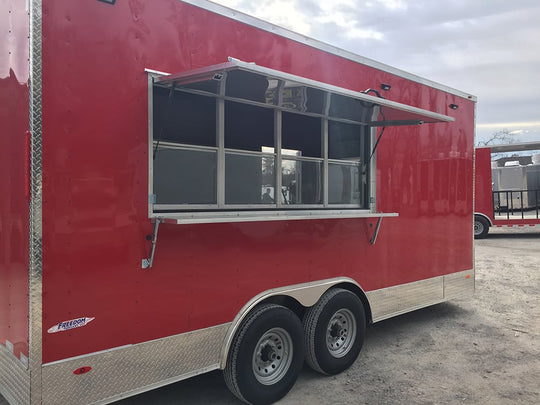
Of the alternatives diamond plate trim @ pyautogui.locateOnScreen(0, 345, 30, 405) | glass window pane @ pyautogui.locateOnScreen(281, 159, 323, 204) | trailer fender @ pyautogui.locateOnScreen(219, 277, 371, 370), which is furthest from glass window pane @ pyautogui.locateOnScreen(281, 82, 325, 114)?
diamond plate trim @ pyautogui.locateOnScreen(0, 345, 30, 405)

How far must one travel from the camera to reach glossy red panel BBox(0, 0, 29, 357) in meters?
2.75

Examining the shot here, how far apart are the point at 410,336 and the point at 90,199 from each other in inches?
169

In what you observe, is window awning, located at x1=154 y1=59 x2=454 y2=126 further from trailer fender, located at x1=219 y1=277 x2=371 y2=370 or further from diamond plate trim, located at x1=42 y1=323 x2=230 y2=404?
diamond plate trim, located at x1=42 y1=323 x2=230 y2=404

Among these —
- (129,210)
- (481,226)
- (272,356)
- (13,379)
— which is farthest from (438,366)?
(481,226)

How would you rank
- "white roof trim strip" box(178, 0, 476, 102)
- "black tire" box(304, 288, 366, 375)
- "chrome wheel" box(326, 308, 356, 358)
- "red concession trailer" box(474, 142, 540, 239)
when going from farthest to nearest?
1. "red concession trailer" box(474, 142, 540, 239)
2. "chrome wheel" box(326, 308, 356, 358)
3. "black tire" box(304, 288, 366, 375)
4. "white roof trim strip" box(178, 0, 476, 102)

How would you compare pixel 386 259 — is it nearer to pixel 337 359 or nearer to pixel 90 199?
pixel 337 359

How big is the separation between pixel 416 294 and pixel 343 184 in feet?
6.10

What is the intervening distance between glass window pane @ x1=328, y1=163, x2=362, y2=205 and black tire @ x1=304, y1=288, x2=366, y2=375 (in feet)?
3.12

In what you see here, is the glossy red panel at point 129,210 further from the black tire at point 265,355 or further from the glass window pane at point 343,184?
the glass window pane at point 343,184

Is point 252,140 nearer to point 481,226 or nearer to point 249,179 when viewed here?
point 249,179

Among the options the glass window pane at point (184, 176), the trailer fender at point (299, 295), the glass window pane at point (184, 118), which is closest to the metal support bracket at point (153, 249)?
the glass window pane at point (184, 176)

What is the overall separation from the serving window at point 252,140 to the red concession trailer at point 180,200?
17mm

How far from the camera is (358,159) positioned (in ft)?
16.0

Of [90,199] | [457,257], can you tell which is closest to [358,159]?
[457,257]
